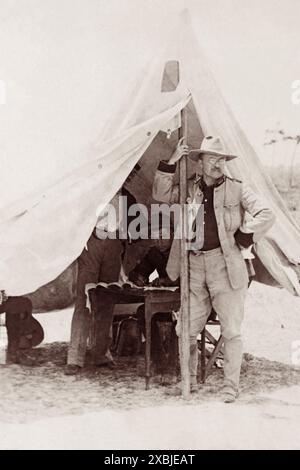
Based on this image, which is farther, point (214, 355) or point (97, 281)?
point (97, 281)

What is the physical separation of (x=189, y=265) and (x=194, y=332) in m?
0.40

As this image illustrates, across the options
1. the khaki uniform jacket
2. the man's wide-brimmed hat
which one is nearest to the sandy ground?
the khaki uniform jacket

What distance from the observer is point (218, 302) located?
4199mm

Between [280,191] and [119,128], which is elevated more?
[119,128]

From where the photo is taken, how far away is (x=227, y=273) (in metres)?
4.17

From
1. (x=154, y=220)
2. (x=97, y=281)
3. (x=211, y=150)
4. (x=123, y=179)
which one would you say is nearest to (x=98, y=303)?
(x=97, y=281)

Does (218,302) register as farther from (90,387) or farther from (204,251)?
(90,387)

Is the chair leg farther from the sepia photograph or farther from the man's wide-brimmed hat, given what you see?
the man's wide-brimmed hat

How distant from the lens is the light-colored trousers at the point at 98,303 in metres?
4.56

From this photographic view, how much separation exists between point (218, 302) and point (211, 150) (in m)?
0.90
